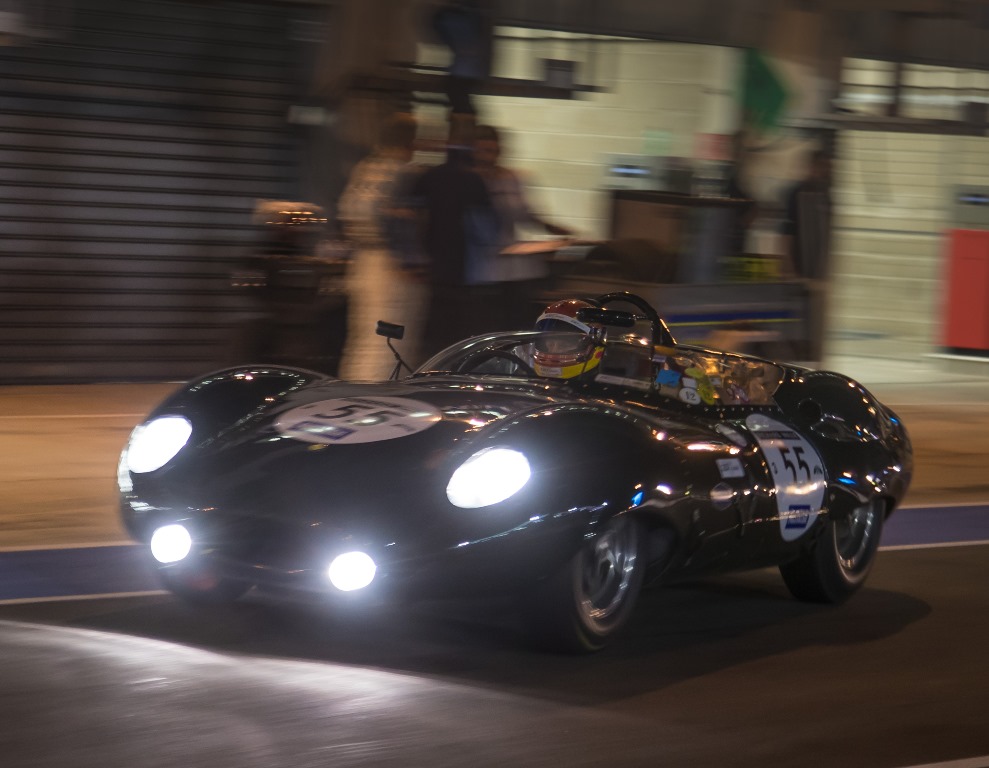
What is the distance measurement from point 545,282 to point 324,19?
285 cm

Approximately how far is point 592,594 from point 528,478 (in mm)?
504

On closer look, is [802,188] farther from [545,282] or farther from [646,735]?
[646,735]

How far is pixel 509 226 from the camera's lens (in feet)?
33.4

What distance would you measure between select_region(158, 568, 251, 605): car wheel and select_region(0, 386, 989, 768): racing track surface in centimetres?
8

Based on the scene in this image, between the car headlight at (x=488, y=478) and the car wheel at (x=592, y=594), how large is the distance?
295mm

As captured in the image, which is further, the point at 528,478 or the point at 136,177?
the point at 136,177

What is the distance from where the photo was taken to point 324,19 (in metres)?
12.6

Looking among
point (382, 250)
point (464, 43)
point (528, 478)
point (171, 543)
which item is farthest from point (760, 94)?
point (171, 543)

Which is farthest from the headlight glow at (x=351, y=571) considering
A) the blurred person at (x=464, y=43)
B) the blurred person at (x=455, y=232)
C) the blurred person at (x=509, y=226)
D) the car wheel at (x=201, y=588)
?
the blurred person at (x=464, y=43)

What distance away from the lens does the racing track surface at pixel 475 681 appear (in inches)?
169

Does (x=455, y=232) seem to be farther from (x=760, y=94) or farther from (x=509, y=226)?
(x=760, y=94)

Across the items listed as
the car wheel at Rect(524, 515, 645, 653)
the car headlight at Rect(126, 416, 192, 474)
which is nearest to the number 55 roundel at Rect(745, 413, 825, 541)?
the car wheel at Rect(524, 515, 645, 653)

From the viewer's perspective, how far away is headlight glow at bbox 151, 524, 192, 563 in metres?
5.29

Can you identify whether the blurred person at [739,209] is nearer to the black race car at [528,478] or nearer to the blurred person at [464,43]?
the blurred person at [464,43]
